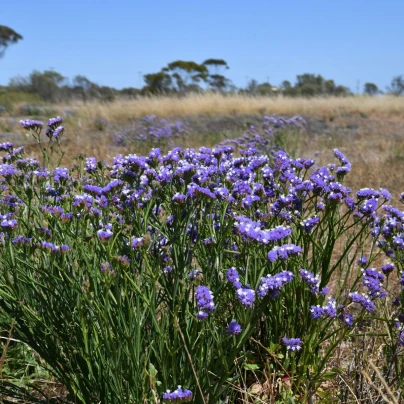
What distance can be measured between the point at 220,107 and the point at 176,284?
16.3 m

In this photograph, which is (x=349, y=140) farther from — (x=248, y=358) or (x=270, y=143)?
(x=248, y=358)

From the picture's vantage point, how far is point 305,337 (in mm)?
2334

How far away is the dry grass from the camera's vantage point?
15.8 m

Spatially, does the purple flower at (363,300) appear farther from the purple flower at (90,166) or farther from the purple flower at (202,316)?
the purple flower at (90,166)

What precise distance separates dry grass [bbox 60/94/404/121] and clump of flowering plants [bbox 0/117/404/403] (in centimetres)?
1247

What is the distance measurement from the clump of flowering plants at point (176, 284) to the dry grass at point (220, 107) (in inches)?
491

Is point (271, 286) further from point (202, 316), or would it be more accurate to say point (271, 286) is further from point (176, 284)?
point (176, 284)

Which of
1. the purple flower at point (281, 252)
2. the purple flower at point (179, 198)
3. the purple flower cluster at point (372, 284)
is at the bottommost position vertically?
the purple flower cluster at point (372, 284)

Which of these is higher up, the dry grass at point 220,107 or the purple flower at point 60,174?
the dry grass at point 220,107

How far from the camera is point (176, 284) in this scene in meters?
1.92

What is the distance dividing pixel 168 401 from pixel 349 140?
1016 centimetres

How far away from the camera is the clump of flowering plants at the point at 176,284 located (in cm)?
184

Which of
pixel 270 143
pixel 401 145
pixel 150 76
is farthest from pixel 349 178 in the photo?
pixel 150 76

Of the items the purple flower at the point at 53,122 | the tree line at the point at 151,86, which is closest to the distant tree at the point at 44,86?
the tree line at the point at 151,86
